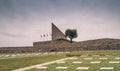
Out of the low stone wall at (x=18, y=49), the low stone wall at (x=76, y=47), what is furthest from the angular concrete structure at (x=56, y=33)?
the low stone wall at (x=76, y=47)

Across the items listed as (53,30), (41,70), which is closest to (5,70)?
(41,70)

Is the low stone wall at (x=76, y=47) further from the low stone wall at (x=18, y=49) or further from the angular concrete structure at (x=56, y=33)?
the angular concrete structure at (x=56, y=33)

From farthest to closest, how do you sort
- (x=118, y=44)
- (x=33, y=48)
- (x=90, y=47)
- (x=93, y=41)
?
(x=33, y=48)
(x=93, y=41)
(x=90, y=47)
(x=118, y=44)

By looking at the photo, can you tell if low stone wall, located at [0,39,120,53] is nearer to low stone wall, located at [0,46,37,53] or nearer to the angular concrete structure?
low stone wall, located at [0,46,37,53]

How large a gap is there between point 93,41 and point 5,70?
2492 centimetres

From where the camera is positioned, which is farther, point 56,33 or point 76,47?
point 56,33

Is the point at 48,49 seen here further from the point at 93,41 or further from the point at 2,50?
the point at 2,50

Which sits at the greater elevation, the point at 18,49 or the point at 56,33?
the point at 56,33

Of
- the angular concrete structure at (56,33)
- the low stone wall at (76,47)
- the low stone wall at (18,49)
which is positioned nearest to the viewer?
the low stone wall at (76,47)

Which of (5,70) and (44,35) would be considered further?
(44,35)

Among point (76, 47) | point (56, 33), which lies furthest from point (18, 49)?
point (76, 47)

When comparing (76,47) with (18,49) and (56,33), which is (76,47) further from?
(56,33)

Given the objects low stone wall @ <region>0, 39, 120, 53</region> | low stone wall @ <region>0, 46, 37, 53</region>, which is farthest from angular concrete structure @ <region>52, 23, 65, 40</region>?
low stone wall @ <region>0, 39, 120, 53</region>

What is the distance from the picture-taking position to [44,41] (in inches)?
1925
